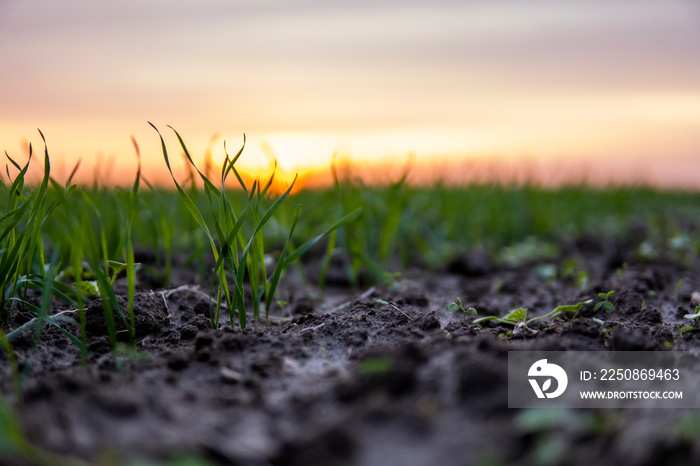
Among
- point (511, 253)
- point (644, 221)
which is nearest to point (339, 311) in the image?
point (511, 253)

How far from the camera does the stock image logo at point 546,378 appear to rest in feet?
3.74

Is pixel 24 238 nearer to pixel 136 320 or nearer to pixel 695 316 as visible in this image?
pixel 136 320

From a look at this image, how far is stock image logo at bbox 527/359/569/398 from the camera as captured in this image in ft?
3.74

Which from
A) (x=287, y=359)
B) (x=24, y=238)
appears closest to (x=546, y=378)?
(x=287, y=359)

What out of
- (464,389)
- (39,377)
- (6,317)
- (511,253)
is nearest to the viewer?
(464,389)

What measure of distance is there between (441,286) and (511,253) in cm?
97

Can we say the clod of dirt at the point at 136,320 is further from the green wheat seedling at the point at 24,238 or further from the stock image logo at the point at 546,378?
the stock image logo at the point at 546,378

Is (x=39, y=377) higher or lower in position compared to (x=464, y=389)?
lower

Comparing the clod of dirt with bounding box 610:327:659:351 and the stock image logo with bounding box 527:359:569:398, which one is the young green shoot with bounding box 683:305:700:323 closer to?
the clod of dirt with bounding box 610:327:659:351

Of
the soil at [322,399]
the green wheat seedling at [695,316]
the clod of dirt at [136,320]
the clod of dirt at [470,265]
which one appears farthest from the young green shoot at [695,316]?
the clod of dirt at [136,320]

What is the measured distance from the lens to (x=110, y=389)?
1188mm

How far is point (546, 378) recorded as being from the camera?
1205mm

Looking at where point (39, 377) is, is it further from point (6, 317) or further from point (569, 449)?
point (569, 449)

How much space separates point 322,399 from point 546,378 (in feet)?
1.69
